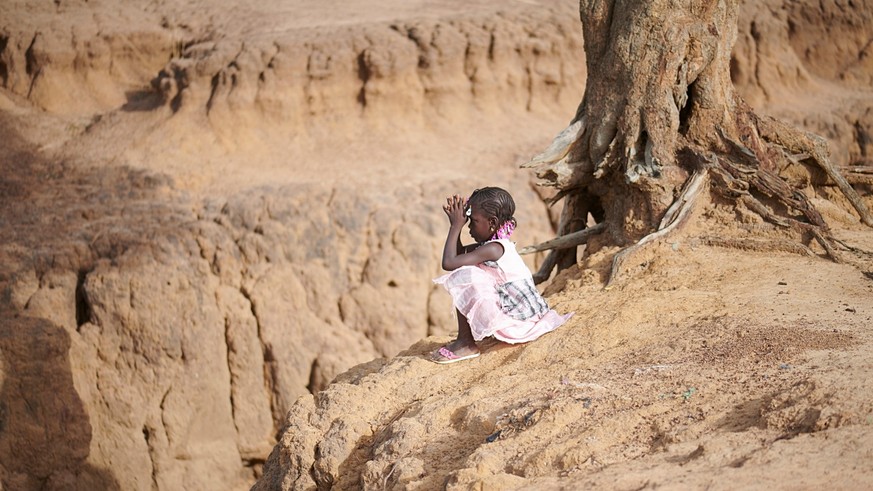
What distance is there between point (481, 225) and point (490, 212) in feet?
0.28

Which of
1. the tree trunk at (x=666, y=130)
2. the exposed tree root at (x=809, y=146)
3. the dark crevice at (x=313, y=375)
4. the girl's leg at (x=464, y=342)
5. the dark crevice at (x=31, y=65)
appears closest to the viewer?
the girl's leg at (x=464, y=342)

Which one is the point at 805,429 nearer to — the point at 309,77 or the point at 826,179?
the point at 826,179

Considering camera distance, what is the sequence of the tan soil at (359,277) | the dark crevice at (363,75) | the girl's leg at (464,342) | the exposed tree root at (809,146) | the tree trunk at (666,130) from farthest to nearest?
the dark crevice at (363,75), the exposed tree root at (809,146), the tree trunk at (666,130), the girl's leg at (464,342), the tan soil at (359,277)

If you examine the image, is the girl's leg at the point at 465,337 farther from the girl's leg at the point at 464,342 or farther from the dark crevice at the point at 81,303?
the dark crevice at the point at 81,303

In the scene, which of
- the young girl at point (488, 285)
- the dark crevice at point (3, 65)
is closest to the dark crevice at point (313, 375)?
the young girl at point (488, 285)

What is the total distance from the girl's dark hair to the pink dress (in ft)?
0.44

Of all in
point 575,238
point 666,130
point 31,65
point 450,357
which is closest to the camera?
point 450,357

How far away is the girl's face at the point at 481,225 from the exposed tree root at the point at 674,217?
30.3 inches

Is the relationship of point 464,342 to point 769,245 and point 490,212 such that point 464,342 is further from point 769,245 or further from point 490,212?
point 769,245

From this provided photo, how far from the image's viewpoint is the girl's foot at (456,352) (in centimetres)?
480

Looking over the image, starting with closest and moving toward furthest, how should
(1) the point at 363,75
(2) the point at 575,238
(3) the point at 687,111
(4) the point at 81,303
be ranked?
1. (3) the point at 687,111
2. (2) the point at 575,238
3. (4) the point at 81,303
4. (1) the point at 363,75

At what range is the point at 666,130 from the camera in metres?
5.56

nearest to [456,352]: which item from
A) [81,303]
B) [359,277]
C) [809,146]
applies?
[809,146]

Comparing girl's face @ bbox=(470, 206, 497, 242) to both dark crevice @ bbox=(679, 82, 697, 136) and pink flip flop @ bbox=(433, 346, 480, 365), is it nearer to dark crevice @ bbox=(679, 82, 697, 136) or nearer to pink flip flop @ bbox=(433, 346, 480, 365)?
pink flip flop @ bbox=(433, 346, 480, 365)
